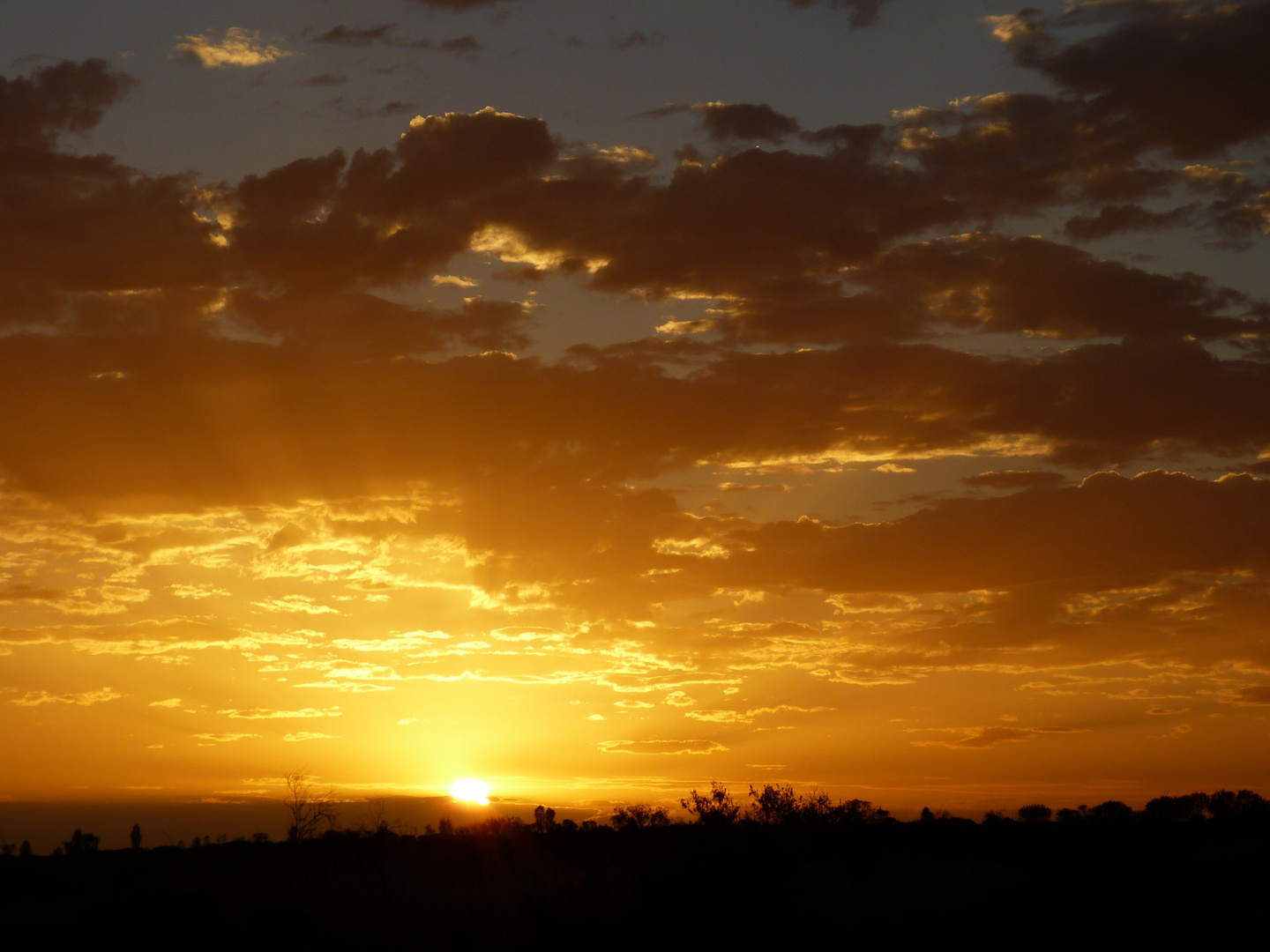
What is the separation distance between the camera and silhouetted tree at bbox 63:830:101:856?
244 ft

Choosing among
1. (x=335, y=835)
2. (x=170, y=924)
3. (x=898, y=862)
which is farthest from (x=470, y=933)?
(x=335, y=835)

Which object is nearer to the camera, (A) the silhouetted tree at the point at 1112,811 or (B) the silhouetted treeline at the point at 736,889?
(B) the silhouetted treeline at the point at 736,889

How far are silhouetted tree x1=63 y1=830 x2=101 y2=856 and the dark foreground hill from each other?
113 ft

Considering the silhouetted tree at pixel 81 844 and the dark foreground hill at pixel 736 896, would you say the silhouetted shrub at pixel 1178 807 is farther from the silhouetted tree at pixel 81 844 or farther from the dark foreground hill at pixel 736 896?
the silhouetted tree at pixel 81 844

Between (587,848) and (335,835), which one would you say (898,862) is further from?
(335,835)

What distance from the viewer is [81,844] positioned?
7706 centimetres

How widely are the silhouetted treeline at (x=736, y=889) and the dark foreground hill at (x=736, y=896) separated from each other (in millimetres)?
76

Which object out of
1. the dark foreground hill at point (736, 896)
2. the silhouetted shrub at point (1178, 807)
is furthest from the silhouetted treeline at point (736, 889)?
the silhouetted shrub at point (1178, 807)

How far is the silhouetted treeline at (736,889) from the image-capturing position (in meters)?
27.9

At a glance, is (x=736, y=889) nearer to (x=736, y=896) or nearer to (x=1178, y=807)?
(x=736, y=896)

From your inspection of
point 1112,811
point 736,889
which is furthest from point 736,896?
point 1112,811

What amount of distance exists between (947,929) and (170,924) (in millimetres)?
19729

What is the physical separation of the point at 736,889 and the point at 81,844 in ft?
208

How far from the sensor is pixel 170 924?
96.3ft
